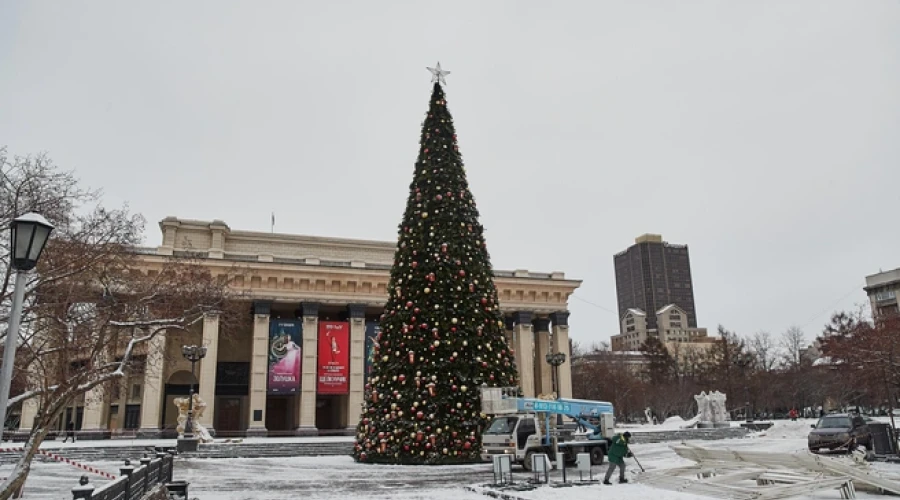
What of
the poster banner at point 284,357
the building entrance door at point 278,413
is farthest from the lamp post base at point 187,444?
the building entrance door at point 278,413

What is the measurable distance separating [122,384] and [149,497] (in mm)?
25005

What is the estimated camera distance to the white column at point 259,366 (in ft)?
139

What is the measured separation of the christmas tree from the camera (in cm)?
2114

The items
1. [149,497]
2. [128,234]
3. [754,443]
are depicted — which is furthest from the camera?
[754,443]

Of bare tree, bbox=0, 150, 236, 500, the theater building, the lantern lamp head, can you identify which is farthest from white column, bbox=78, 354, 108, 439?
the lantern lamp head

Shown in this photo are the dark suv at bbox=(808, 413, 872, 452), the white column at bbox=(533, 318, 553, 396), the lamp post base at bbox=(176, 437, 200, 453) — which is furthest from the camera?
the white column at bbox=(533, 318, 553, 396)

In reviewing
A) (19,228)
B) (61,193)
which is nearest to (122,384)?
(61,193)

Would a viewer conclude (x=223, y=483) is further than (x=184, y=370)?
No

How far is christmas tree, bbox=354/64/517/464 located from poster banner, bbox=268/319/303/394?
2136cm

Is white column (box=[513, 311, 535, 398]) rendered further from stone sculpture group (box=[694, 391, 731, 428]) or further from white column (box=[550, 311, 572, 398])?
stone sculpture group (box=[694, 391, 731, 428])

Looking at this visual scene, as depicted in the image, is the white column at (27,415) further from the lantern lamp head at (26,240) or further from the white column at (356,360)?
the lantern lamp head at (26,240)

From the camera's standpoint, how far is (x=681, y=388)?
69.1 metres

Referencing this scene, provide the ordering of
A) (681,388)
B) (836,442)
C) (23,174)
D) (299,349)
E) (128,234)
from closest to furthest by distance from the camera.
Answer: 1. (23,174)
2. (128,234)
3. (836,442)
4. (299,349)
5. (681,388)

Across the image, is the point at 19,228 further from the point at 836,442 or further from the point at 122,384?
the point at 122,384
